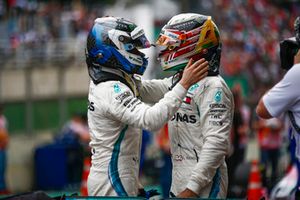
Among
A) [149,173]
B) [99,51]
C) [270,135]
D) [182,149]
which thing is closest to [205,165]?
[182,149]

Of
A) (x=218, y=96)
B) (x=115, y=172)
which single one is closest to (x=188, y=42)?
(x=218, y=96)

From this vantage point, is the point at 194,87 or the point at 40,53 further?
the point at 40,53

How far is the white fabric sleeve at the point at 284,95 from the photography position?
604 centimetres

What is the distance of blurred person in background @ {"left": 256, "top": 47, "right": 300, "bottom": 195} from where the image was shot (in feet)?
19.8

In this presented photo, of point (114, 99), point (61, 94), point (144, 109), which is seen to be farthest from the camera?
point (61, 94)

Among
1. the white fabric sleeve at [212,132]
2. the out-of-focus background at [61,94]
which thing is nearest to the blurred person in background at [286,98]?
the white fabric sleeve at [212,132]

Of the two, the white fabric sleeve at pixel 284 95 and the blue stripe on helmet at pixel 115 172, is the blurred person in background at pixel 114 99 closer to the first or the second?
the blue stripe on helmet at pixel 115 172

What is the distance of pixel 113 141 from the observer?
21.0ft

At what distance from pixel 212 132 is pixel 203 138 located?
0.33 ft

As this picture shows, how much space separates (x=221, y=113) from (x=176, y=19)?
72 cm

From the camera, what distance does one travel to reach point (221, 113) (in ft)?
21.0

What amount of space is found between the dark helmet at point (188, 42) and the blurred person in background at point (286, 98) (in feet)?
1.84

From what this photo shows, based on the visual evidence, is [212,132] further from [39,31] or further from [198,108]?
[39,31]

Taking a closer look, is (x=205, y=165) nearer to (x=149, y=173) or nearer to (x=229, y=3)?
(x=149, y=173)
